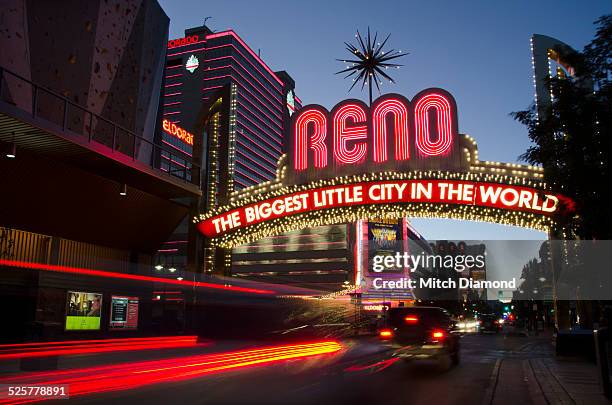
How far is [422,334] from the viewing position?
17328mm

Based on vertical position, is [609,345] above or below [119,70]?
below

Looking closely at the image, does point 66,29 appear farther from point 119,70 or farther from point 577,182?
point 577,182

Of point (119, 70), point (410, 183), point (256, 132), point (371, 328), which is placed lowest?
point (371, 328)

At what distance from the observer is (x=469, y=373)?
15625 mm

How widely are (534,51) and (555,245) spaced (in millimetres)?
7859

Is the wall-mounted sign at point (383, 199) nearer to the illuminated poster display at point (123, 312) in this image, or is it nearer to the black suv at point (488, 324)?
the illuminated poster display at point (123, 312)

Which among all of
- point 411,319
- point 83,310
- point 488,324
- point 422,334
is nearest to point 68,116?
point 83,310

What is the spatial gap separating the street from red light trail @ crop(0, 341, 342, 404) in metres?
0.17

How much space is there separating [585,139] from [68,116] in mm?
16000

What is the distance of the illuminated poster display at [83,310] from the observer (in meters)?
19.4

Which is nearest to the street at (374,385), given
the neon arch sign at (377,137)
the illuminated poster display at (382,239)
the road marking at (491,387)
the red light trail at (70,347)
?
the road marking at (491,387)

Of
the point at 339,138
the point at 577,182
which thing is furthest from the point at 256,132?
the point at 577,182

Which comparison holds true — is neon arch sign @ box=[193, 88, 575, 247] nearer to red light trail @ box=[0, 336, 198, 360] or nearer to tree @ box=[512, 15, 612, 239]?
red light trail @ box=[0, 336, 198, 360]

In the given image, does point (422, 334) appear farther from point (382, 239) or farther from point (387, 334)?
point (382, 239)
